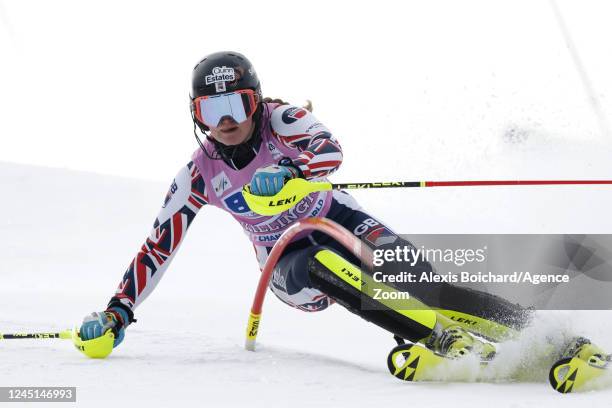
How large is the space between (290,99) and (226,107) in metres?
3.98

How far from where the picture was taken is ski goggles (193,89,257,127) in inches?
113

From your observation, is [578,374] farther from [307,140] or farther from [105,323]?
[105,323]

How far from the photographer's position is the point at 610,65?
35.4ft

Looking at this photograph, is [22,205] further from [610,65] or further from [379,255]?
[610,65]

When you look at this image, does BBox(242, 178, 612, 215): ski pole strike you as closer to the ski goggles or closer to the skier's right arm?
the ski goggles

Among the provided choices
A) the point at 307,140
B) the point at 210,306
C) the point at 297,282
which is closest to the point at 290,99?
the point at 210,306

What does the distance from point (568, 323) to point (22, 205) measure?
696 centimetres

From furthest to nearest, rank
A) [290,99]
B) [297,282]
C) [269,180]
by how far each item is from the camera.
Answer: [290,99]
[297,282]
[269,180]

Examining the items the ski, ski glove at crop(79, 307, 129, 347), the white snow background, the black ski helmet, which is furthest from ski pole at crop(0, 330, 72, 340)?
the ski

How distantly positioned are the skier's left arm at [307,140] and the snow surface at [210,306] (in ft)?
2.28

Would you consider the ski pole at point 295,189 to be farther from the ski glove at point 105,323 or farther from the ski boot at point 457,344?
the ski glove at point 105,323

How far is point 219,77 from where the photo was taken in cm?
290

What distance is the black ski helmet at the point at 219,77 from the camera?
2.89 m

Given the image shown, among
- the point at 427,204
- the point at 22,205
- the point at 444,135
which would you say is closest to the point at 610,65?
the point at 444,135
